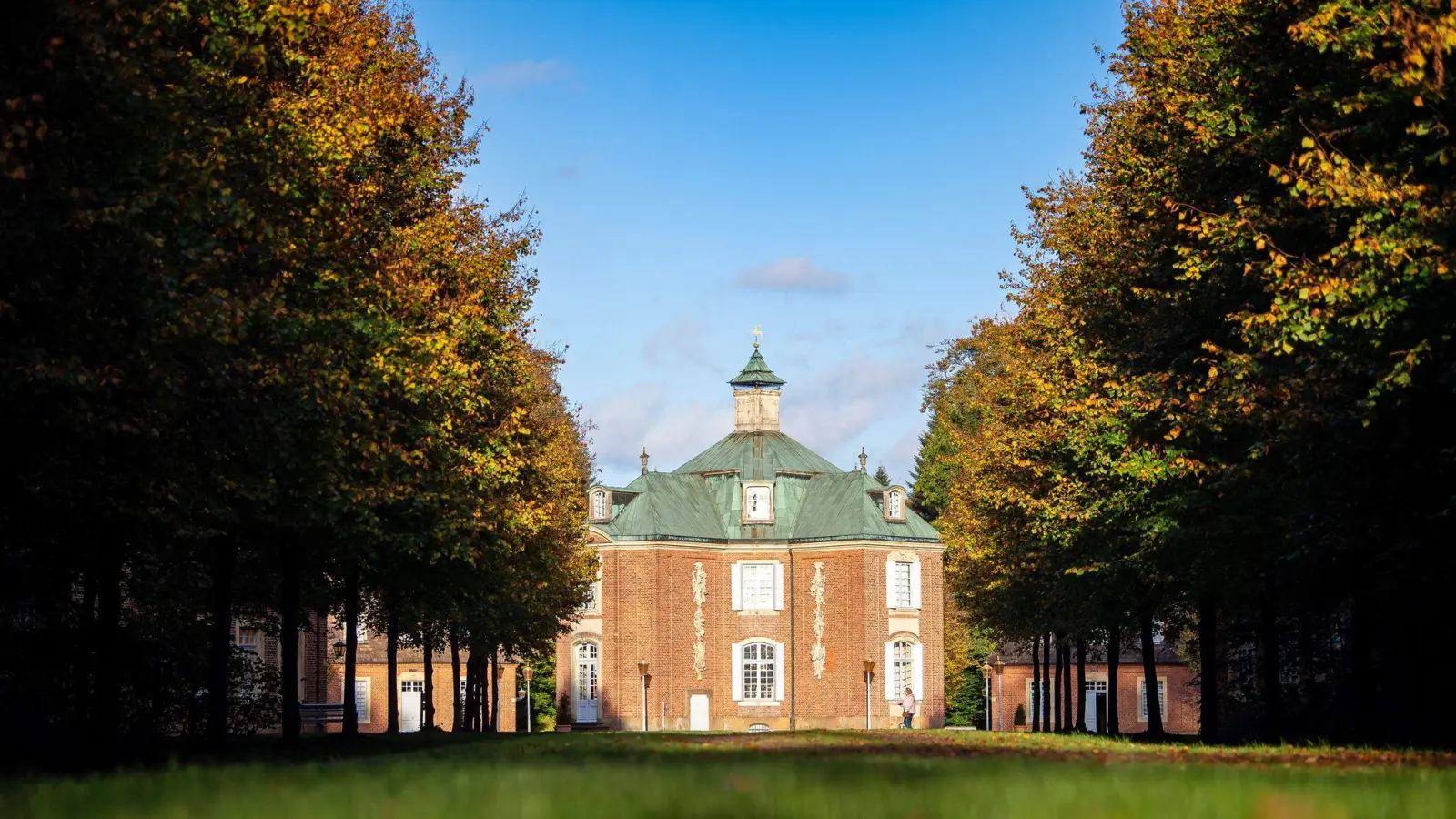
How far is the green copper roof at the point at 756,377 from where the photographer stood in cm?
9031

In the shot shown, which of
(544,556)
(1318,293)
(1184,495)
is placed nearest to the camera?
(1318,293)

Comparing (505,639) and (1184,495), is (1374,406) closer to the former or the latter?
(1184,495)

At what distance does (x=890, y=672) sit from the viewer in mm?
80125

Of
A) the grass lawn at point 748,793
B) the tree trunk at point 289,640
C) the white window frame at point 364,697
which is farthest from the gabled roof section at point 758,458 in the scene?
the grass lawn at point 748,793

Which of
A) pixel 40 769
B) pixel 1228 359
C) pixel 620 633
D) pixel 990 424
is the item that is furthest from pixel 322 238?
pixel 620 633

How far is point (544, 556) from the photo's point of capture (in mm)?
37281

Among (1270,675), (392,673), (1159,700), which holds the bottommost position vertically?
(1159,700)

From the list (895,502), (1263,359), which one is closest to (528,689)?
(895,502)

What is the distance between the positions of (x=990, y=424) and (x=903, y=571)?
3596 centimetres

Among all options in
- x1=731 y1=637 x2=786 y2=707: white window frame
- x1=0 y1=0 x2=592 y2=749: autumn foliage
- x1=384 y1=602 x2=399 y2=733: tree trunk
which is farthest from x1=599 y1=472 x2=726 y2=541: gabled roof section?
x1=0 y1=0 x2=592 y2=749: autumn foliage

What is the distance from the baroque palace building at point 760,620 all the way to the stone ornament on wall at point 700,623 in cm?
5

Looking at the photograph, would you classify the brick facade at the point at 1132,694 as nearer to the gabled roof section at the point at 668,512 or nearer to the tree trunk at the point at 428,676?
the gabled roof section at the point at 668,512

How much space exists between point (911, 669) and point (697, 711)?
11.0 m

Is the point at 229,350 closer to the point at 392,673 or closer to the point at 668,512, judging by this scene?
the point at 392,673
